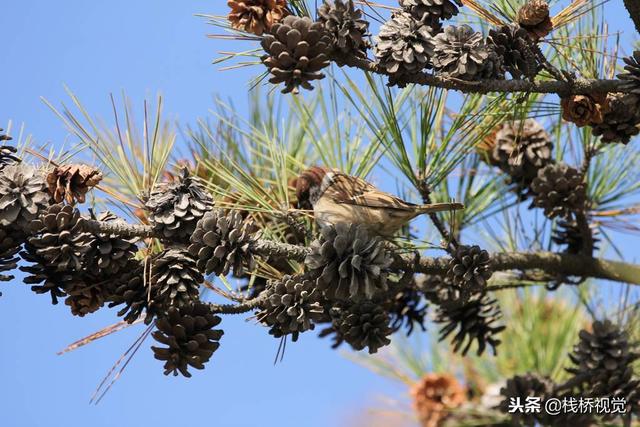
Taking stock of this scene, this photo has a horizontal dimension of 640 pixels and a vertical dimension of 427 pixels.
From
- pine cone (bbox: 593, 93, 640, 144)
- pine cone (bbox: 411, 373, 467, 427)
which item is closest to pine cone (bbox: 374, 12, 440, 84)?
pine cone (bbox: 593, 93, 640, 144)

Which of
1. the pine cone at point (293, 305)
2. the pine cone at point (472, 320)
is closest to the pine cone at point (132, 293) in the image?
the pine cone at point (293, 305)

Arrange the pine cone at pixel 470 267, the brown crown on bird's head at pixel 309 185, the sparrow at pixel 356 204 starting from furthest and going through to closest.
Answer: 1. the brown crown on bird's head at pixel 309 185
2. the sparrow at pixel 356 204
3. the pine cone at pixel 470 267

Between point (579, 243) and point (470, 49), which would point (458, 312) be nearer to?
point (579, 243)

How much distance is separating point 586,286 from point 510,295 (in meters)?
0.43

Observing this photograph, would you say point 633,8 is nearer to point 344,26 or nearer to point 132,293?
point 344,26

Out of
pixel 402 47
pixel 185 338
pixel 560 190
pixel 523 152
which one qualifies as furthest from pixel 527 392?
pixel 402 47

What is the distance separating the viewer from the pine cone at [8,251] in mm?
1835

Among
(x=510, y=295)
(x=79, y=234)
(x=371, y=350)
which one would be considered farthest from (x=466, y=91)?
(x=510, y=295)

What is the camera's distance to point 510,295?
12.1 feet

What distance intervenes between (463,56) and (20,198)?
965mm

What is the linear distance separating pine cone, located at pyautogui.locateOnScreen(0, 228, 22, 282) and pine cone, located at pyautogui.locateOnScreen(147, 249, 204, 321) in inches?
11.0

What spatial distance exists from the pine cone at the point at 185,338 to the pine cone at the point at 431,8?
80 cm

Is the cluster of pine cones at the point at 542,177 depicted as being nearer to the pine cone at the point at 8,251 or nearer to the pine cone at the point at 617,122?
the pine cone at the point at 617,122

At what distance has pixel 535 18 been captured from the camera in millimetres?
2062
